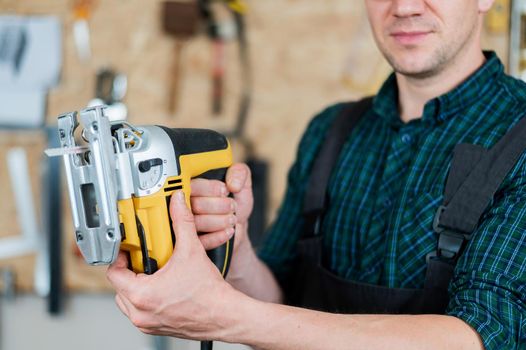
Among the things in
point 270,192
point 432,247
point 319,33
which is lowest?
point 270,192

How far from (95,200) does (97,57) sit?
138 cm

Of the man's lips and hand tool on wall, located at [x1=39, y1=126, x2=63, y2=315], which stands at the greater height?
the man's lips

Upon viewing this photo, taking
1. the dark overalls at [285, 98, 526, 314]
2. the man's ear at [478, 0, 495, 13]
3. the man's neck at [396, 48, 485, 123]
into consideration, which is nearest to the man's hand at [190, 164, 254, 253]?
the dark overalls at [285, 98, 526, 314]

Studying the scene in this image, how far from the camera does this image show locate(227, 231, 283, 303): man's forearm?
1.23 m

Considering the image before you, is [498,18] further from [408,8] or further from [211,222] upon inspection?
[211,222]

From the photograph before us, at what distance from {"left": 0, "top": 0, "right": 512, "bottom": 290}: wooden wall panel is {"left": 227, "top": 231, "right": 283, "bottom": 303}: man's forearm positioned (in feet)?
2.72

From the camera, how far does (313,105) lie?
82.7 inches

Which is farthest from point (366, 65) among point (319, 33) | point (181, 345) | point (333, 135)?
point (181, 345)

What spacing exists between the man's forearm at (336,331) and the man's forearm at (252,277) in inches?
Answer: 13.3

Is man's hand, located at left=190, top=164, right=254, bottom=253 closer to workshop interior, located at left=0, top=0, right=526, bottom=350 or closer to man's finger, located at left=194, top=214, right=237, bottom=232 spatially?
man's finger, located at left=194, top=214, right=237, bottom=232

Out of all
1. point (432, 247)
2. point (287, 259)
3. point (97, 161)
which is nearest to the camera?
point (97, 161)

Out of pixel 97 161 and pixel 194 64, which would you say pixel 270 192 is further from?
pixel 97 161

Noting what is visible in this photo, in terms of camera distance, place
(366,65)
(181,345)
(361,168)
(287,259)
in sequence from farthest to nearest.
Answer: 1. (181,345)
2. (366,65)
3. (287,259)
4. (361,168)

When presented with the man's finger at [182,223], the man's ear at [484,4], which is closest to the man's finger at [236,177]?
the man's finger at [182,223]
